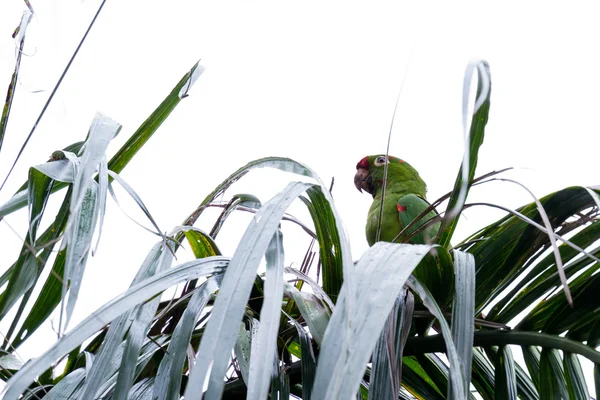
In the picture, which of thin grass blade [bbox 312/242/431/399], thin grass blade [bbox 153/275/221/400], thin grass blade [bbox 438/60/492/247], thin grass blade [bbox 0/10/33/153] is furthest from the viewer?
thin grass blade [bbox 0/10/33/153]

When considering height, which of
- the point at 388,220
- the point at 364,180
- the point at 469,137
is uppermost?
the point at 364,180

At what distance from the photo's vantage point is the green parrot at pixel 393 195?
253 cm

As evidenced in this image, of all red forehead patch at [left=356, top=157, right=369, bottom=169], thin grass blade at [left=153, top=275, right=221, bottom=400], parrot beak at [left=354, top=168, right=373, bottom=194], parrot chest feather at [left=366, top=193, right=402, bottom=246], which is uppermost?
red forehead patch at [left=356, top=157, right=369, bottom=169]

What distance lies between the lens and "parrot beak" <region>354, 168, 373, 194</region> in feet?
10.3

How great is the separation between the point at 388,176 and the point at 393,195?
→ 0.60 feet

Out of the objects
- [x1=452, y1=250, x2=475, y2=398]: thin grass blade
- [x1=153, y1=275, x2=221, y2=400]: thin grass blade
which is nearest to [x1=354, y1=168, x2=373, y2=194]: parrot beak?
[x1=452, y1=250, x2=475, y2=398]: thin grass blade

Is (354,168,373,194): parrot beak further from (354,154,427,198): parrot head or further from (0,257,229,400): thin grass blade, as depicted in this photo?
(0,257,229,400): thin grass blade

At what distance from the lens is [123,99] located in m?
1.14

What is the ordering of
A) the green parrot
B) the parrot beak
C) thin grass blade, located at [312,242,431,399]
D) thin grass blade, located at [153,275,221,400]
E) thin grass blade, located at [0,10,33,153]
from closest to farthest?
thin grass blade, located at [312,242,431,399] < thin grass blade, located at [153,275,221,400] < thin grass blade, located at [0,10,33,153] < the green parrot < the parrot beak

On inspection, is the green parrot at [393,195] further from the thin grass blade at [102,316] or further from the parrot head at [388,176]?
the thin grass blade at [102,316]

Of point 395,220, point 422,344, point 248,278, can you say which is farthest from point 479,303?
point 395,220

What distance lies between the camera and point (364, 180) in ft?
10.3

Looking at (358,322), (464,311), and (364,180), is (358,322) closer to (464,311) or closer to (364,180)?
(464,311)

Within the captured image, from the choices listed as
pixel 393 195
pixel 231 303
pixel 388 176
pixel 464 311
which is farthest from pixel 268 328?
pixel 388 176
